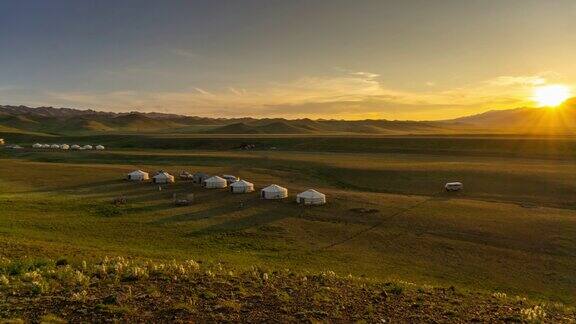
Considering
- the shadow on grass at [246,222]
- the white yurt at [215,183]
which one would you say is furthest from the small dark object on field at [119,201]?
the shadow on grass at [246,222]

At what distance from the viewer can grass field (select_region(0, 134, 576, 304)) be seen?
30.2 meters

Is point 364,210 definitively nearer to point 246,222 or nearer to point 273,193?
point 273,193

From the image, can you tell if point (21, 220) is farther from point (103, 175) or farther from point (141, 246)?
point (103, 175)

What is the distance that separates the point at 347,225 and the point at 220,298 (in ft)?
94.8

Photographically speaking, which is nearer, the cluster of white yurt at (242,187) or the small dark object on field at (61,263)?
the small dark object on field at (61,263)

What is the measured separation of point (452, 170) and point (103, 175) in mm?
53958

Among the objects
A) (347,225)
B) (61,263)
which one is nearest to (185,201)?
(347,225)

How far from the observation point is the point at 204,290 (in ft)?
50.1

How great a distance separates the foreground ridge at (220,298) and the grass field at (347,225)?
26.0 feet

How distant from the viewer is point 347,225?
42406mm

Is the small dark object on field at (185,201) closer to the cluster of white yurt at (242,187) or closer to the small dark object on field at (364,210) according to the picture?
the cluster of white yurt at (242,187)

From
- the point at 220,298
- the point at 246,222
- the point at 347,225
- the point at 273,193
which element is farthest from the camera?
the point at 273,193

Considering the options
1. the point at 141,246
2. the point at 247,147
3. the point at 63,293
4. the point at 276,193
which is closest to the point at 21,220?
the point at 141,246

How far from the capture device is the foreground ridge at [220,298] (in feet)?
42.3
